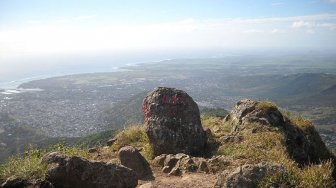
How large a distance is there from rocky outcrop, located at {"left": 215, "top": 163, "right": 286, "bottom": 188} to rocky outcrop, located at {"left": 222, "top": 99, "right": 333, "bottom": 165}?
7.11 m

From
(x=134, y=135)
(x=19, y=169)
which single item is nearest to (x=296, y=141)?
(x=134, y=135)

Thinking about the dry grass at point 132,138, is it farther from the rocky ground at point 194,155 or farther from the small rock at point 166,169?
the small rock at point 166,169

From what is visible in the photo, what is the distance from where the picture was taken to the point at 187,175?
40.3ft

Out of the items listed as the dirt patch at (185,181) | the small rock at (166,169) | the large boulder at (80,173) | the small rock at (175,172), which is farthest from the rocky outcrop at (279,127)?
the large boulder at (80,173)

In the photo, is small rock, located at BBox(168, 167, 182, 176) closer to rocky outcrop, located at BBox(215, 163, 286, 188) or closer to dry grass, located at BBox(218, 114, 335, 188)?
dry grass, located at BBox(218, 114, 335, 188)

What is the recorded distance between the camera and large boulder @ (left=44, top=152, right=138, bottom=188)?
30.0 ft

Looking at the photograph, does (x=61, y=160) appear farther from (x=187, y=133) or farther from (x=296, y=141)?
(x=296, y=141)

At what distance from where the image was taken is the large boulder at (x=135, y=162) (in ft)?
42.3

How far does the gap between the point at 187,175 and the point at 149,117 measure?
16.2ft

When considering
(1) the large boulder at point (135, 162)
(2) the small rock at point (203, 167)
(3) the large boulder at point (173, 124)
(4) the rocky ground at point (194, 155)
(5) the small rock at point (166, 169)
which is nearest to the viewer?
(4) the rocky ground at point (194, 155)

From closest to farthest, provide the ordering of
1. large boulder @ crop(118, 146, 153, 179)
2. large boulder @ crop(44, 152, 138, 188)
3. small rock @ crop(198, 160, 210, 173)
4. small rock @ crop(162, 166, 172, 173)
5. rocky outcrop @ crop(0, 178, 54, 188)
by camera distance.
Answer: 1. rocky outcrop @ crop(0, 178, 54, 188)
2. large boulder @ crop(44, 152, 138, 188)
3. small rock @ crop(198, 160, 210, 173)
4. large boulder @ crop(118, 146, 153, 179)
5. small rock @ crop(162, 166, 172, 173)

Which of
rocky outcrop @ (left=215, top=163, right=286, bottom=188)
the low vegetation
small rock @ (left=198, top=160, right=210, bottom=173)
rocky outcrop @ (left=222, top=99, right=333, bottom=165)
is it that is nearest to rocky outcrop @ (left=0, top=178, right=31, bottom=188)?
the low vegetation

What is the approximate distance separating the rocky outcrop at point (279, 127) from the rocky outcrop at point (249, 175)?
23.3ft

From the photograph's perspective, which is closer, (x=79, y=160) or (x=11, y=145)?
(x=79, y=160)
